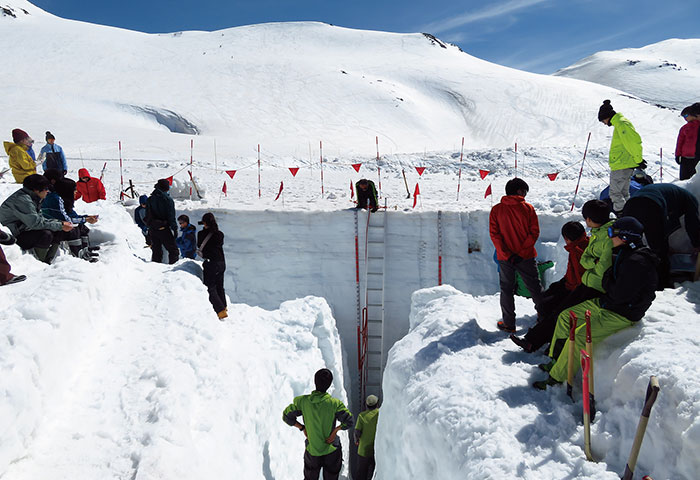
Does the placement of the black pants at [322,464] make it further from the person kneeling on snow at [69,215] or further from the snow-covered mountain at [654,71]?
the snow-covered mountain at [654,71]

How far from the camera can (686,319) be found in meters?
3.65

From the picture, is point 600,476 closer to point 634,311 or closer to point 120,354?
point 634,311

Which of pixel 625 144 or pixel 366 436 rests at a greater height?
pixel 625 144

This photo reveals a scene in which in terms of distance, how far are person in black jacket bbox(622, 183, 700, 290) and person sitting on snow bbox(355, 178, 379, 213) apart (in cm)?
672

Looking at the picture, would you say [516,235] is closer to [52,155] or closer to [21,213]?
[21,213]

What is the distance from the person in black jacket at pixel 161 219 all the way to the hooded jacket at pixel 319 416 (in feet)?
12.7

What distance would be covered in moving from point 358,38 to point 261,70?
2869 cm

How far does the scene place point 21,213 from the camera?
4.96 m

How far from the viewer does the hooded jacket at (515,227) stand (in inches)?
180

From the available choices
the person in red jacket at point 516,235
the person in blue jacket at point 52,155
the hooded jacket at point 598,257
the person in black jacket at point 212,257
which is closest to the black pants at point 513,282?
the person in red jacket at point 516,235

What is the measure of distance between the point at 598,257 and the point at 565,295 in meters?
1.00

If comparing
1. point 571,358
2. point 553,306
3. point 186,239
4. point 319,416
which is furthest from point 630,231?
point 186,239

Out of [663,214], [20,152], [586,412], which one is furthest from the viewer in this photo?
[20,152]

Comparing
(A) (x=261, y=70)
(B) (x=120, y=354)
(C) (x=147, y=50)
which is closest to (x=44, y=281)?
(B) (x=120, y=354)
